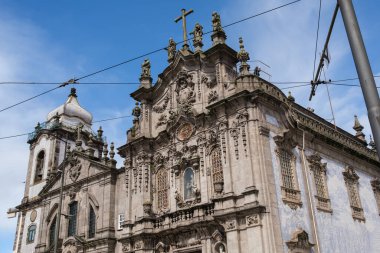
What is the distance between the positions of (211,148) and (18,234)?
70.2 ft

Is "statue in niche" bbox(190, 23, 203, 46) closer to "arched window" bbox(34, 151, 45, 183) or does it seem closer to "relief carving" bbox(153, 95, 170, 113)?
"relief carving" bbox(153, 95, 170, 113)

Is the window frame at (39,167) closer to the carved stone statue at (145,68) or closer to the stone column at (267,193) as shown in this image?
the carved stone statue at (145,68)

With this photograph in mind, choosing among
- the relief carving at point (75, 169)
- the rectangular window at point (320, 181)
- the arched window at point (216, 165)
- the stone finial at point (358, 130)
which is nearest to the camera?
the arched window at point (216, 165)

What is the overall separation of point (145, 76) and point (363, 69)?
22252 millimetres

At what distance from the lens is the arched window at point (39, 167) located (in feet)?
122

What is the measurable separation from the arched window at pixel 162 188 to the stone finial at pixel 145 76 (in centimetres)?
608

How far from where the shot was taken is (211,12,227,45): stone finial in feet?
76.7

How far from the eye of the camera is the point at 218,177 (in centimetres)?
2108

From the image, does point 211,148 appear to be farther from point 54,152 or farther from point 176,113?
point 54,152

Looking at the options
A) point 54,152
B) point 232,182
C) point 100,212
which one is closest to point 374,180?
point 232,182

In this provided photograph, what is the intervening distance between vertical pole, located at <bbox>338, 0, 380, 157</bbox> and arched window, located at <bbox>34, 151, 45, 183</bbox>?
35.1m

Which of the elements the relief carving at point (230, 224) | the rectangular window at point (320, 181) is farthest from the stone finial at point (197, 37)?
the relief carving at point (230, 224)

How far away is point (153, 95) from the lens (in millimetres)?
26734

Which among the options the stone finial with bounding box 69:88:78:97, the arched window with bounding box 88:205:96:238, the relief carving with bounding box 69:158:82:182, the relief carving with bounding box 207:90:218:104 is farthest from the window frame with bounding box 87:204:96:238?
the stone finial with bounding box 69:88:78:97
